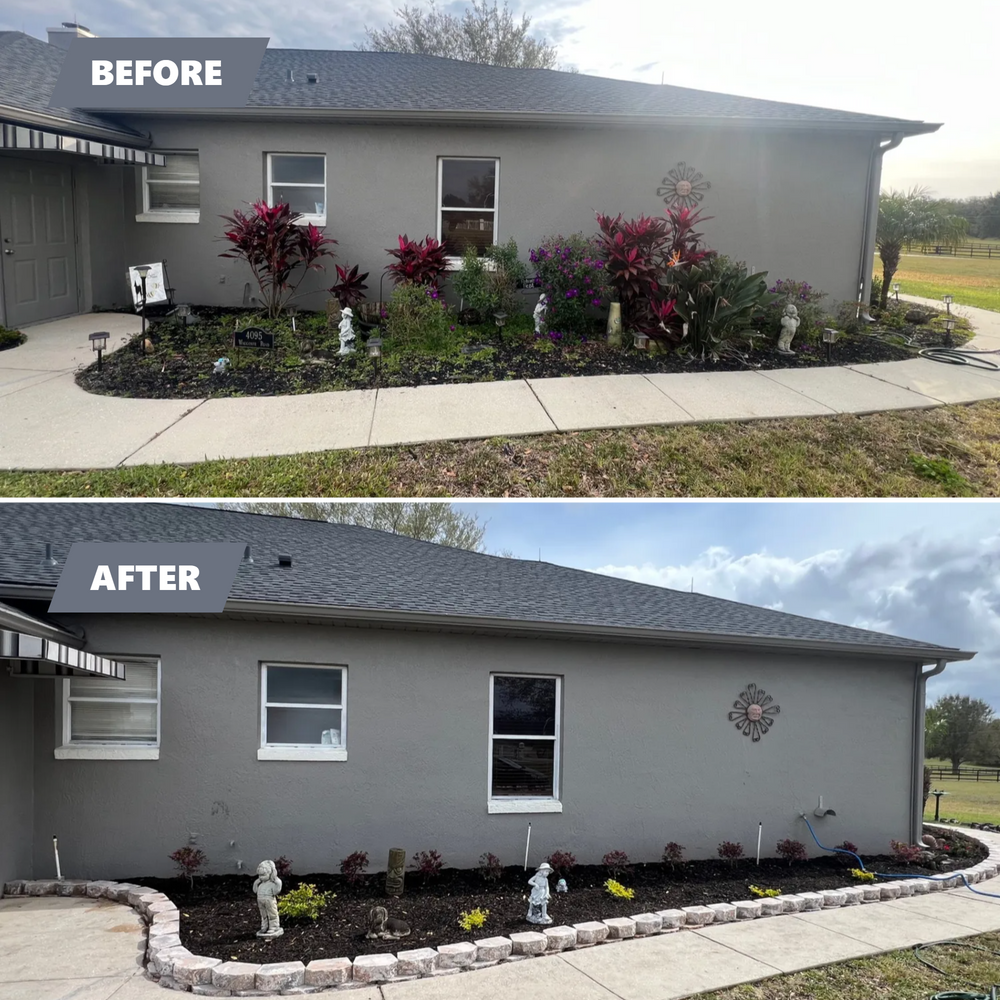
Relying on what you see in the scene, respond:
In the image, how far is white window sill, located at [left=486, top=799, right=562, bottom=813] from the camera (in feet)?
Result: 24.9

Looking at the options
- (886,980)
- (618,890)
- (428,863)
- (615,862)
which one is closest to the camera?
(886,980)

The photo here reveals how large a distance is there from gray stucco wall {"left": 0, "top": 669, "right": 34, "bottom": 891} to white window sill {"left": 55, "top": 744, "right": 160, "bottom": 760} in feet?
0.91

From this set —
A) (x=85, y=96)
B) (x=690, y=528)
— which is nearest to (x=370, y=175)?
(x=85, y=96)

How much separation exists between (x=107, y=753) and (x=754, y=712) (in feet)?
20.0

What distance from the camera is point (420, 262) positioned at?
39.8ft

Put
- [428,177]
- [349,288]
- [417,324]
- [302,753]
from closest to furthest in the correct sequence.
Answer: [302,753] < [417,324] < [349,288] < [428,177]

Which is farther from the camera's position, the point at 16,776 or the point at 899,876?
the point at 899,876

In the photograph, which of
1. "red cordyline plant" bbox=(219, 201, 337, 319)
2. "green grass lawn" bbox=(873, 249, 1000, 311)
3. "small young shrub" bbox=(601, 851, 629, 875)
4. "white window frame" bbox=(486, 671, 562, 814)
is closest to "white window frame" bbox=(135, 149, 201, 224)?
"red cordyline plant" bbox=(219, 201, 337, 319)

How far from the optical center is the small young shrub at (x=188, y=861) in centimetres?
655

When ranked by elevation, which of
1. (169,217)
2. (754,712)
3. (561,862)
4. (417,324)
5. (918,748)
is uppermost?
(169,217)

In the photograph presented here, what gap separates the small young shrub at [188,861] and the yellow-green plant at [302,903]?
Result: 984mm

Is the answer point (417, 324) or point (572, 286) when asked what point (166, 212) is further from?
point (572, 286)

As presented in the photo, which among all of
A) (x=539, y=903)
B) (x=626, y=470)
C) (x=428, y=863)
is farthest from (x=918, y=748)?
(x=428, y=863)

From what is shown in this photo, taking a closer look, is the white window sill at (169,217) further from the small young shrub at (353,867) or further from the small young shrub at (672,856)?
the small young shrub at (672,856)
